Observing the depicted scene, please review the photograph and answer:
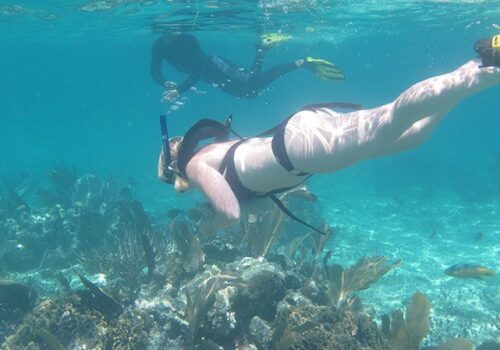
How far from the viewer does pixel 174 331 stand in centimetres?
620

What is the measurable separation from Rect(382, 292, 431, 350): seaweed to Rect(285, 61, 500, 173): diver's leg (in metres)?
3.07

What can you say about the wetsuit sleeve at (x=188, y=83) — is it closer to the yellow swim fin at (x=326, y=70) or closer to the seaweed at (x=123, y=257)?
the yellow swim fin at (x=326, y=70)

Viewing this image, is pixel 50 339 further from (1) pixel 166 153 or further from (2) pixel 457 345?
(2) pixel 457 345

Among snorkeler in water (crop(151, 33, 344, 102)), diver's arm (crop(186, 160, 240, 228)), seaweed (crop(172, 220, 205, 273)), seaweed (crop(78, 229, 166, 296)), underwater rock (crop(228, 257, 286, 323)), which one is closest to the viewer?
diver's arm (crop(186, 160, 240, 228))

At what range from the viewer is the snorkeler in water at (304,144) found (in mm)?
3404

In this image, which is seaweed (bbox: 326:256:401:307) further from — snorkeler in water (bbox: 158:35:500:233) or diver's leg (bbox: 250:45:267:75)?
diver's leg (bbox: 250:45:267:75)

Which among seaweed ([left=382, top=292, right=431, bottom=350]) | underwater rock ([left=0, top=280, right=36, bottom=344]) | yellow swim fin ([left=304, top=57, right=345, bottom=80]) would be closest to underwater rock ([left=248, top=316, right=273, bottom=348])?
seaweed ([left=382, top=292, right=431, bottom=350])

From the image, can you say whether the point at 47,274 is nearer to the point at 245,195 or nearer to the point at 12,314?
the point at 12,314

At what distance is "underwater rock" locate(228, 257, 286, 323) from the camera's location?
6238 millimetres

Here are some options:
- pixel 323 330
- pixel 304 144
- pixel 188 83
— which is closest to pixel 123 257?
pixel 323 330

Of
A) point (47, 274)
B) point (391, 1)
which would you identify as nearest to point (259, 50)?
point (391, 1)

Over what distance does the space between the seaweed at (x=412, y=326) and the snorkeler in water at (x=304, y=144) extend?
255cm

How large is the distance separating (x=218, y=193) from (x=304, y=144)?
3.36 feet

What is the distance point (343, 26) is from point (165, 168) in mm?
30815
